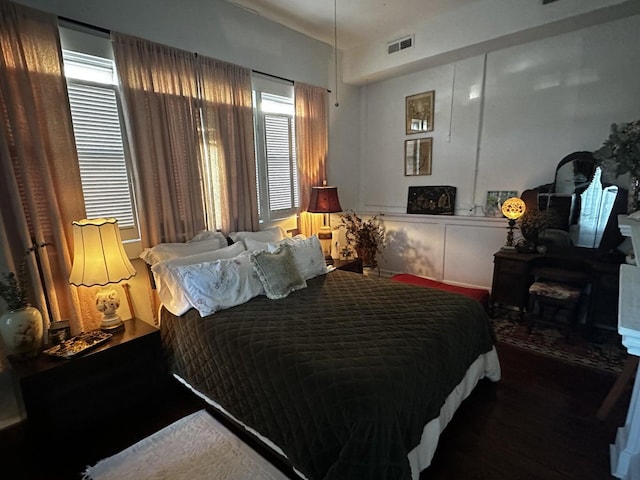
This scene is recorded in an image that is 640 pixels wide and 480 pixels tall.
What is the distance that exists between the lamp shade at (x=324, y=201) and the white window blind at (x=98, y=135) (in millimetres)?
1850

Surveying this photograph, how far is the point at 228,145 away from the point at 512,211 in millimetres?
2913

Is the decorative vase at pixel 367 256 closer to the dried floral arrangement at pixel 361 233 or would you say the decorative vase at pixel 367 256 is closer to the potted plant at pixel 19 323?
the dried floral arrangement at pixel 361 233

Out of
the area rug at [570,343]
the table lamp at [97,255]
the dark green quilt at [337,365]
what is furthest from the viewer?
the area rug at [570,343]

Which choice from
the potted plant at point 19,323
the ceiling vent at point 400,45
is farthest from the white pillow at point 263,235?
the ceiling vent at point 400,45

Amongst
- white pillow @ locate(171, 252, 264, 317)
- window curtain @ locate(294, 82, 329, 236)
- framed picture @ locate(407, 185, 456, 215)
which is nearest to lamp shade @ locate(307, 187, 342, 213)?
window curtain @ locate(294, 82, 329, 236)

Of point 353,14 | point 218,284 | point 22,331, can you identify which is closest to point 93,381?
point 22,331

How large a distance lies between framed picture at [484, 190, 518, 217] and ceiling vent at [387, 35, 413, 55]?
1.91m

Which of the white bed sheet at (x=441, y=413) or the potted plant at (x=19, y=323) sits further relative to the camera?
the potted plant at (x=19, y=323)

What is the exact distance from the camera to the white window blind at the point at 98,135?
6.90 ft

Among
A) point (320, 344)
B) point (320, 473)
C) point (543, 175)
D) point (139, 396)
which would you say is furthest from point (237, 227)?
point (543, 175)

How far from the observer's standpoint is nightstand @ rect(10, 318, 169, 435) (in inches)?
64.7

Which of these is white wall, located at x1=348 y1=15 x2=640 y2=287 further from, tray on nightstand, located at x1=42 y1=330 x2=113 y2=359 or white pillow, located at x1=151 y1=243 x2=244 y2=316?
tray on nightstand, located at x1=42 y1=330 x2=113 y2=359

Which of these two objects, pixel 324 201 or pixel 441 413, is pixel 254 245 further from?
pixel 441 413

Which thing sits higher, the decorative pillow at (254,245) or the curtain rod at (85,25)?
the curtain rod at (85,25)
